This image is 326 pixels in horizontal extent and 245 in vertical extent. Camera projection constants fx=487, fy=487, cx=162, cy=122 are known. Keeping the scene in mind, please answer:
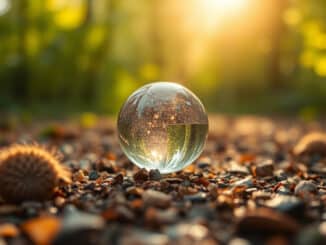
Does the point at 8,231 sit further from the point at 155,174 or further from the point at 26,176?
the point at 155,174

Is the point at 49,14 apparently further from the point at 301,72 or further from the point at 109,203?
the point at 109,203

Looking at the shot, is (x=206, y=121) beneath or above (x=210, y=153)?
above

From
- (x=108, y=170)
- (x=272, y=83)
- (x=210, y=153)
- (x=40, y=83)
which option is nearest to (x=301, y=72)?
(x=272, y=83)

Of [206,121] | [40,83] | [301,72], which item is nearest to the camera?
[206,121]

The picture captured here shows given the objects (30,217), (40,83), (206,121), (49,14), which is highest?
(49,14)

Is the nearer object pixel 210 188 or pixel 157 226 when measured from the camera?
pixel 157 226

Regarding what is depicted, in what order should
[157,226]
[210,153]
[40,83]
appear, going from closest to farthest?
[157,226], [210,153], [40,83]

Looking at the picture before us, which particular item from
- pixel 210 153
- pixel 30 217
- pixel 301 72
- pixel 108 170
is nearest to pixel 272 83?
pixel 301 72
